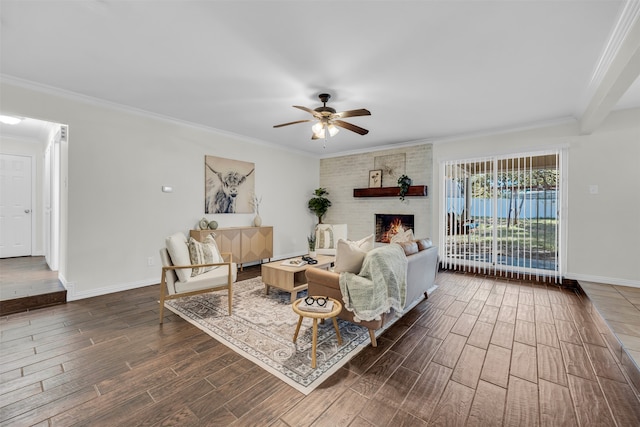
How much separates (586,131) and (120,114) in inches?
271

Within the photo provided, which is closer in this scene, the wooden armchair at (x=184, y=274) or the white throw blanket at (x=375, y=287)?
the white throw blanket at (x=375, y=287)

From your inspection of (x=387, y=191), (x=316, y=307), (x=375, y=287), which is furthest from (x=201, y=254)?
(x=387, y=191)

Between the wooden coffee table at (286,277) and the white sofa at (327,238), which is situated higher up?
the white sofa at (327,238)

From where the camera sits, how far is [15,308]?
10.1 ft

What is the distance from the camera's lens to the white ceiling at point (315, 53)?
197 centimetres

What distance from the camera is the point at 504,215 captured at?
4785 millimetres

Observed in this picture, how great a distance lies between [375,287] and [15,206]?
23.8 feet

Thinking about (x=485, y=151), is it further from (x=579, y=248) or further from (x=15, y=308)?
(x=15, y=308)

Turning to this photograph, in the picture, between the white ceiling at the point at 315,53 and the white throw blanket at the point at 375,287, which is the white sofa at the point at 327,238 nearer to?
the white ceiling at the point at 315,53

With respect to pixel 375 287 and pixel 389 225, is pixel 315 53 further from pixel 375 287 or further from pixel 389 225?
pixel 389 225

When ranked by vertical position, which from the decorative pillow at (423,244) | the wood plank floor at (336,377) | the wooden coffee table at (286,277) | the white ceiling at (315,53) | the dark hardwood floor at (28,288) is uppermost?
the white ceiling at (315,53)

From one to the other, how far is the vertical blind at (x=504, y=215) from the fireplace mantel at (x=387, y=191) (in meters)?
0.46


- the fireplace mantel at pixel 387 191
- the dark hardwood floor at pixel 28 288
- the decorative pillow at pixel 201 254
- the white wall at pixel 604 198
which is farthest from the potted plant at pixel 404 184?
the dark hardwood floor at pixel 28 288

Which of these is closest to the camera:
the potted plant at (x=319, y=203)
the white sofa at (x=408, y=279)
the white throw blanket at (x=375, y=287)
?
the white throw blanket at (x=375, y=287)
